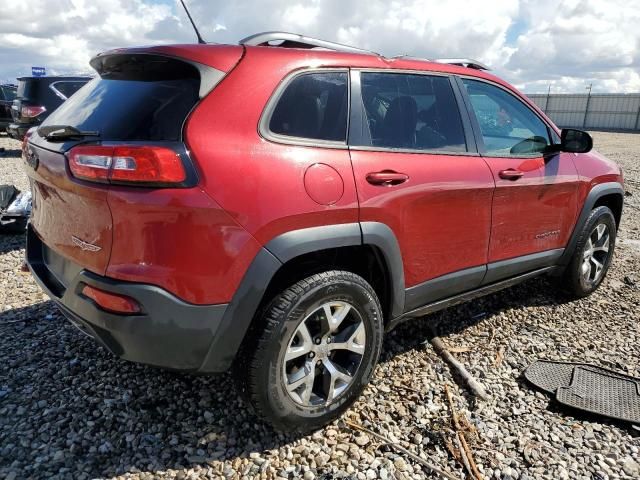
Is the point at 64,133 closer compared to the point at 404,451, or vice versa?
the point at 64,133

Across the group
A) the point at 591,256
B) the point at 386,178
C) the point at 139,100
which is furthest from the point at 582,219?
the point at 139,100

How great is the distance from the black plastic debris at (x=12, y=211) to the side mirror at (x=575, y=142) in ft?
16.2

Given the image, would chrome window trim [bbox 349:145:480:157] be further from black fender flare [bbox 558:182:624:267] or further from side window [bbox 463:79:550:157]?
black fender flare [bbox 558:182:624:267]

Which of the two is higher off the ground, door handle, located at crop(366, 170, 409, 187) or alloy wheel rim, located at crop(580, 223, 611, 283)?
door handle, located at crop(366, 170, 409, 187)

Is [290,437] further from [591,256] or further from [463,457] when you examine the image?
[591,256]

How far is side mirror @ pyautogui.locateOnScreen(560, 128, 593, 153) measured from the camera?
11.9 feet

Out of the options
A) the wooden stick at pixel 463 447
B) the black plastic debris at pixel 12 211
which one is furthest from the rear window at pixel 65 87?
the wooden stick at pixel 463 447

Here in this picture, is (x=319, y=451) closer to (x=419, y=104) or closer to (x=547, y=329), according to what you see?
(x=419, y=104)

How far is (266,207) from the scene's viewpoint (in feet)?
6.95

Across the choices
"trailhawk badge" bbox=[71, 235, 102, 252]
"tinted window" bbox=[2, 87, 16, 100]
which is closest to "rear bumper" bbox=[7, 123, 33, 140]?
"tinted window" bbox=[2, 87, 16, 100]

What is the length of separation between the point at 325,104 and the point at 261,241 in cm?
77

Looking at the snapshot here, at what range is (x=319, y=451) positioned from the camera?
8.04 ft

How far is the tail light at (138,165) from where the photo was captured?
1.97 meters

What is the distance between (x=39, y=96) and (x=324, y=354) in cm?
1049
